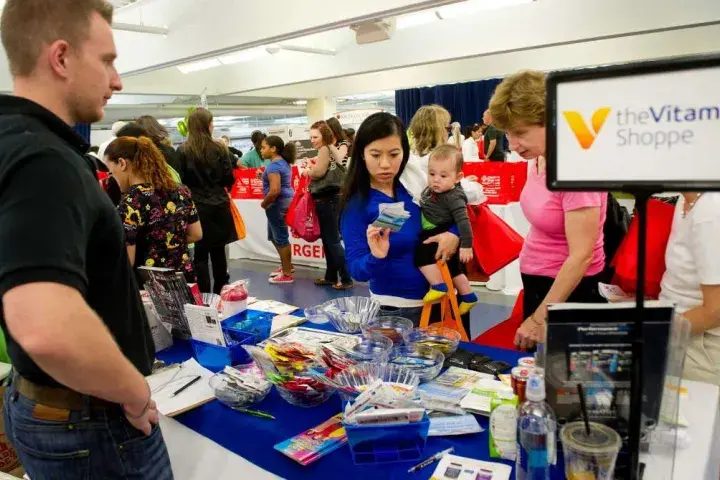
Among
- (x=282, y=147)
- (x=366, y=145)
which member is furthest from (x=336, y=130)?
(x=366, y=145)

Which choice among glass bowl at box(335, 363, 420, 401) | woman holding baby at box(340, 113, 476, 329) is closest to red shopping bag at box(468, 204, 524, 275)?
woman holding baby at box(340, 113, 476, 329)

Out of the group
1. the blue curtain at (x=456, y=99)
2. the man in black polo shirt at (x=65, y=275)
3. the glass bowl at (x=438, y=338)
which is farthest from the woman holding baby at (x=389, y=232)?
the blue curtain at (x=456, y=99)

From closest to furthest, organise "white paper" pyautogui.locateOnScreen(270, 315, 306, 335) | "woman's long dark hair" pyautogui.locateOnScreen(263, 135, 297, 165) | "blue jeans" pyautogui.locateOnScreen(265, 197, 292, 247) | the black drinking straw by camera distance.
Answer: the black drinking straw
"white paper" pyautogui.locateOnScreen(270, 315, 306, 335)
"woman's long dark hair" pyautogui.locateOnScreen(263, 135, 297, 165)
"blue jeans" pyautogui.locateOnScreen(265, 197, 292, 247)

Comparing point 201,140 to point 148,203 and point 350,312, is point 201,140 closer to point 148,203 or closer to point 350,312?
point 148,203

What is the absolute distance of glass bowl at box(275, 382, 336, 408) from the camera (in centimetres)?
138

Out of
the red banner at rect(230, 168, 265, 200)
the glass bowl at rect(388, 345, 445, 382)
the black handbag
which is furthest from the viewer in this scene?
the red banner at rect(230, 168, 265, 200)

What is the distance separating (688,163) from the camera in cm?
74

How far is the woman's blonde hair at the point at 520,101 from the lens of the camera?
1620 mm

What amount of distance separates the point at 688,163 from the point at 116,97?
1148cm

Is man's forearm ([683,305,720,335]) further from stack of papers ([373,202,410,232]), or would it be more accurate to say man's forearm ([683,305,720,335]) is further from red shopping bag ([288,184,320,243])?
red shopping bag ([288,184,320,243])

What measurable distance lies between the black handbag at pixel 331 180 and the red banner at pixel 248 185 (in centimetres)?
194

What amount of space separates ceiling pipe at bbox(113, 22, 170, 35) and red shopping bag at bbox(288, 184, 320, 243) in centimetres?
327

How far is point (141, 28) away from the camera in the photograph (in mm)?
6418

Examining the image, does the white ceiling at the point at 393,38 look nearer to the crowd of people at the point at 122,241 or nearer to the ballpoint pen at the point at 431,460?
the crowd of people at the point at 122,241
